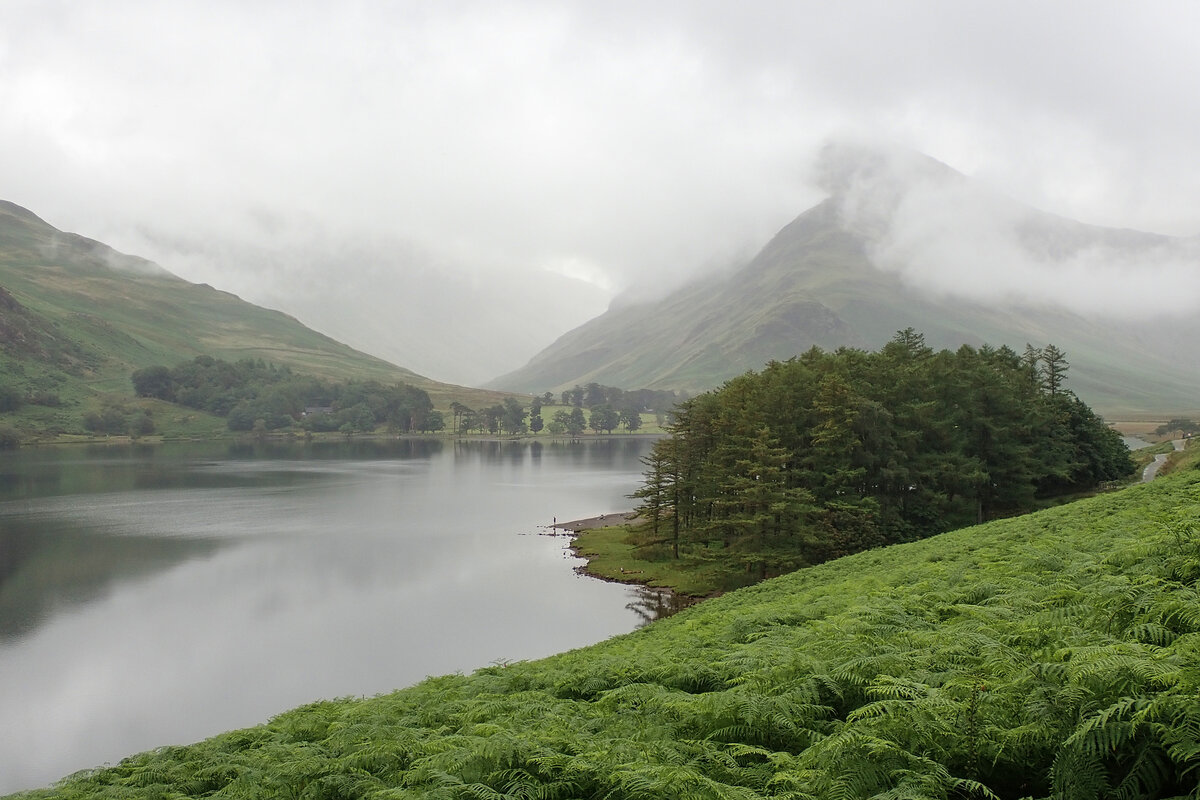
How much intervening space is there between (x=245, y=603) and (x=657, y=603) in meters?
31.3

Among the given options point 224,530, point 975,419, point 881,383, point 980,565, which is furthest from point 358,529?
point 980,565

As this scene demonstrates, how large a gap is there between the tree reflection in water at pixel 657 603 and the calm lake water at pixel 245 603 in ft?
1.17

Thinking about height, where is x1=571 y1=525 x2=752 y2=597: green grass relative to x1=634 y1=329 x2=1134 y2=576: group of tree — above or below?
below

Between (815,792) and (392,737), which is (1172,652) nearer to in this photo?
(815,792)

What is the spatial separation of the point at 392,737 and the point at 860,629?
9115mm

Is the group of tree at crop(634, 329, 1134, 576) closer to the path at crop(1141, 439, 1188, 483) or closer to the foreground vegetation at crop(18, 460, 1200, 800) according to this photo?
the path at crop(1141, 439, 1188, 483)

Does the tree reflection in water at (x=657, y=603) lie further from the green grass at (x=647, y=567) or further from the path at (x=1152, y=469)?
the path at (x=1152, y=469)

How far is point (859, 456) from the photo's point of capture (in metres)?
57.2

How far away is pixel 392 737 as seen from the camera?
14422 millimetres

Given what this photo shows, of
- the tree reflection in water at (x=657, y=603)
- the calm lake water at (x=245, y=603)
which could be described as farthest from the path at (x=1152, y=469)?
the calm lake water at (x=245, y=603)

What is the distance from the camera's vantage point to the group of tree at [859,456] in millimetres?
53463

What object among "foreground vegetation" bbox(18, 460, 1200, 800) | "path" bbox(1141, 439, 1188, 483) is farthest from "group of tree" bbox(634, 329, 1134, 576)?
"foreground vegetation" bbox(18, 460, 1200, 800)

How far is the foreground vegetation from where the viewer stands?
24.1 feet

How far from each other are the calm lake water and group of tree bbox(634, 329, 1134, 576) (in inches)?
420
